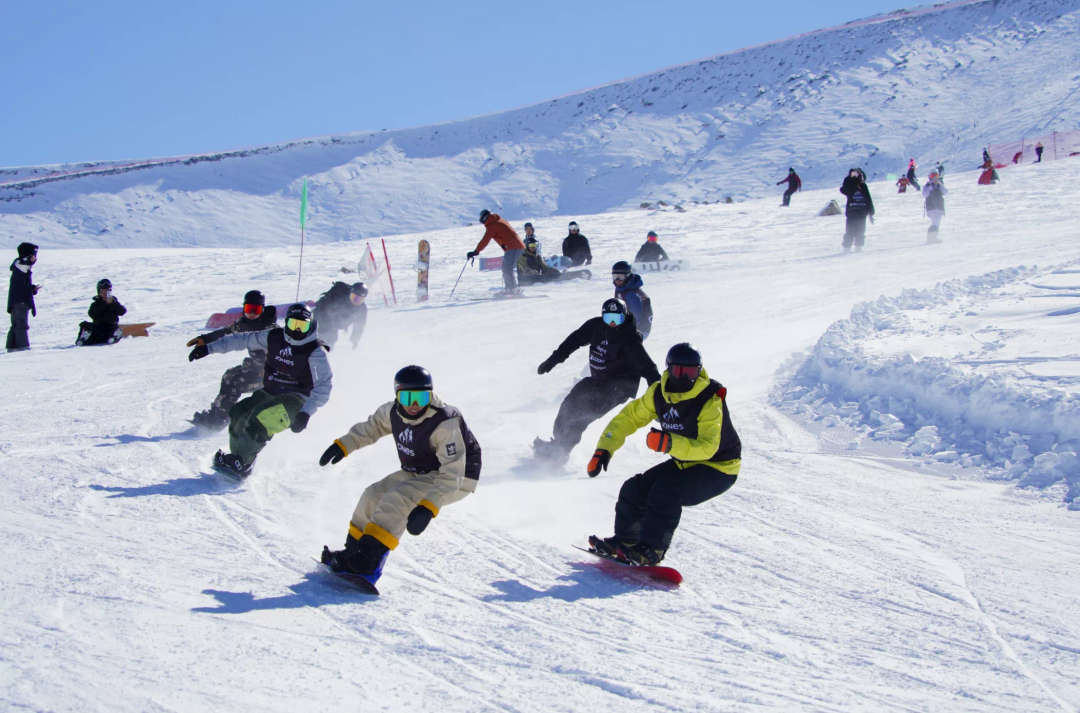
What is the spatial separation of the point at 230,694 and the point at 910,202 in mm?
26267

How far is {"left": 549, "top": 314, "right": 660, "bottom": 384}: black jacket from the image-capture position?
7191mm

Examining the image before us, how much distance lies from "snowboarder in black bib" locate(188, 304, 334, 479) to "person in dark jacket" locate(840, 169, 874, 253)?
1490 cm

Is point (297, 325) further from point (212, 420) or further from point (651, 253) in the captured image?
point (651, 253)

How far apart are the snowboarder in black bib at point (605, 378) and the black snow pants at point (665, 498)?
2.18 metres

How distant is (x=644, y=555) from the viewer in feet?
16.0

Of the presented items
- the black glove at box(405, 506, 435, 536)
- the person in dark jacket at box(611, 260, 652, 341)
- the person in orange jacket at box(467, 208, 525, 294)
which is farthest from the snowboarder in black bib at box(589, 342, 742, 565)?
the person in orange jacket at box(467, 208, 525, 294)

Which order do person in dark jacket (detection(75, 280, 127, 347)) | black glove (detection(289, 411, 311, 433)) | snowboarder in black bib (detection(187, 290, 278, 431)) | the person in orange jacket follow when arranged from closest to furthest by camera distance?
black glove (detection(289, 411, 311, 433)) < snowboarder in black bib (detection(187, 290, 278, 431)) < person in dark jacket (detection(75, 280, 127, 347)) < the person in orange jacket

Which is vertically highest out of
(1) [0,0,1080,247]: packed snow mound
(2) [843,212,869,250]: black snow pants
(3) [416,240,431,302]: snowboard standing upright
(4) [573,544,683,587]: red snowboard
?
(1) [0,0,1080,247]: packed snow mound

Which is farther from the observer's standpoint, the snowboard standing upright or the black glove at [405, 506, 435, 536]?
the snowboard standing upright

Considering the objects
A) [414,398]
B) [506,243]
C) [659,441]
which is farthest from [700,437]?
[506,243]

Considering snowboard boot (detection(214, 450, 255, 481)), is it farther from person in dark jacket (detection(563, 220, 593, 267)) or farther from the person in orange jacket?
person in dark jacket (detection(563, 220, 593, 267))

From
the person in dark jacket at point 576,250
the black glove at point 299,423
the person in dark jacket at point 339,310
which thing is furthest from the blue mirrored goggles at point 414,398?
the person in dark jacket at point 576,250

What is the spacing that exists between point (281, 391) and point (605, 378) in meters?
2.71

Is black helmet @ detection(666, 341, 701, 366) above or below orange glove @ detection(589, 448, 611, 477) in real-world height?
above
